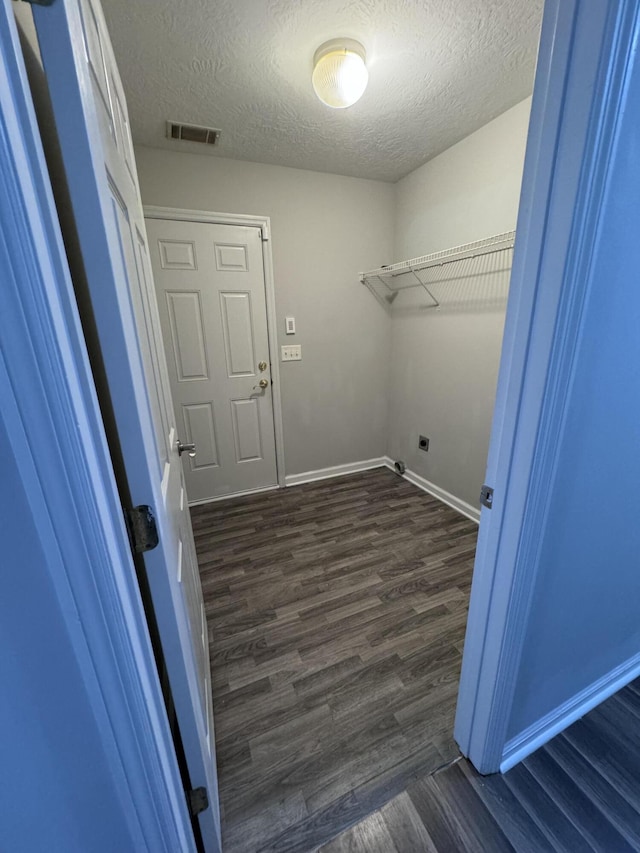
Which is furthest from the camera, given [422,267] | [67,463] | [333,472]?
[333,472]

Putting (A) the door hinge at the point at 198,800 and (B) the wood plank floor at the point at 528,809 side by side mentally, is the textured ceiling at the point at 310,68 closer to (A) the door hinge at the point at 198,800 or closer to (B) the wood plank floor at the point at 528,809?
(A) the door hinge at the point at 198,800

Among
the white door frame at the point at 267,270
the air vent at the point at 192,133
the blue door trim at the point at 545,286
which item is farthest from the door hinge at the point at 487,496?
the air vent at the point at 192,133

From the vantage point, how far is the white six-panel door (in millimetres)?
2355

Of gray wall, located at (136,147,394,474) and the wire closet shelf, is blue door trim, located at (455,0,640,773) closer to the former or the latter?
the wire closet shelf

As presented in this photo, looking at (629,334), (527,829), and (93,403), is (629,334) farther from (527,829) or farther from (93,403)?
(527,829)

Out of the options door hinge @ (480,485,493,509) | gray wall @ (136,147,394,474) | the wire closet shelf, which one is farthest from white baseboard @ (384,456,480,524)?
door hinge @ (480,485,493,509)

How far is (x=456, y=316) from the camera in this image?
2395mm

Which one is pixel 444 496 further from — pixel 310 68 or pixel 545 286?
pixel 310 68

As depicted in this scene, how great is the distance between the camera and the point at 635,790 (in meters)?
1.03

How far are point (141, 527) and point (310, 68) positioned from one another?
204 cm

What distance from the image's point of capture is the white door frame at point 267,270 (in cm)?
225

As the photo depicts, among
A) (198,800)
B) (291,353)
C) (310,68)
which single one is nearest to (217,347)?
(291,353)

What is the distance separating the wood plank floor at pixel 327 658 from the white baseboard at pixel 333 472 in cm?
49

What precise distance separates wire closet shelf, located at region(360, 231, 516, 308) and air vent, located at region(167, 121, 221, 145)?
1.37 meters
